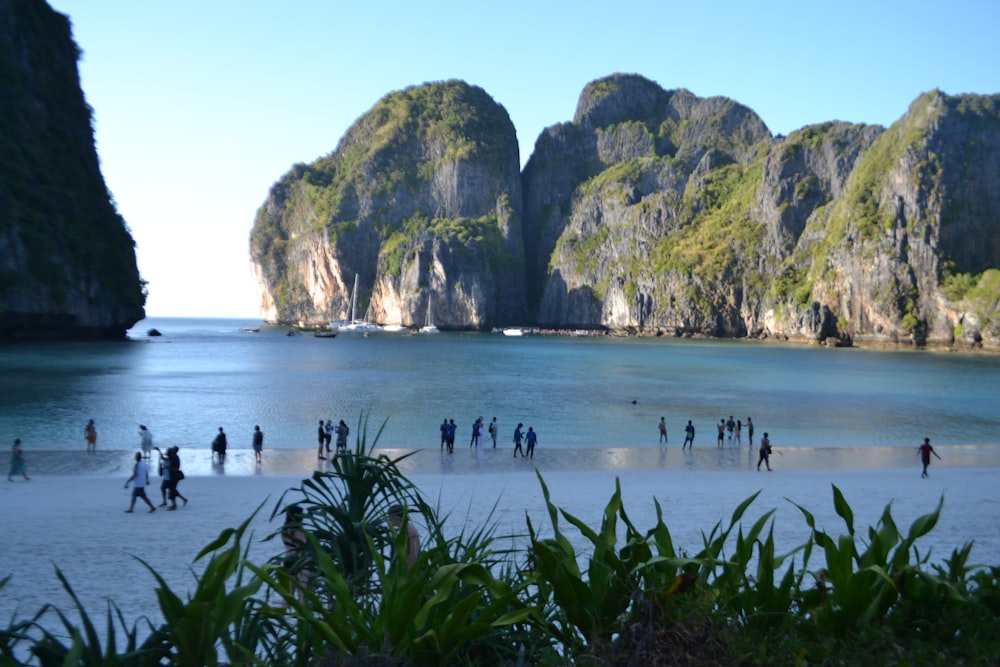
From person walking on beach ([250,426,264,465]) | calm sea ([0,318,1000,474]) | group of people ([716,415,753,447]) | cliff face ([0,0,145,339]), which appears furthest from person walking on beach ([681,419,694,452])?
cliff face ([0,0,145,339])

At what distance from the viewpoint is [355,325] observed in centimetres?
17238

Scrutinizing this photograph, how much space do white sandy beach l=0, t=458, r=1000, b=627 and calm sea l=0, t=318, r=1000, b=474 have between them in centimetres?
337

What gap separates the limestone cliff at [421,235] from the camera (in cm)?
16775

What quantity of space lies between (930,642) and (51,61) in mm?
94556

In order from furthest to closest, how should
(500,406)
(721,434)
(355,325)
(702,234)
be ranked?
(355,325), (702,234), (500,406), (721,434)

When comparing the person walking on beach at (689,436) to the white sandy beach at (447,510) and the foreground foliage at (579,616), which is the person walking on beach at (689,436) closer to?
the white sandy beach at (447,510)

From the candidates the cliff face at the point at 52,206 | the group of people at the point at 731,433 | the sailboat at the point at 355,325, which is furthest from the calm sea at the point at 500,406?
the sailboat at the point at 355,325

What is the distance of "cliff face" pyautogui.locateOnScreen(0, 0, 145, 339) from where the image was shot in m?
62.4

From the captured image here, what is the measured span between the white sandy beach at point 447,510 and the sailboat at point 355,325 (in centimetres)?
14585

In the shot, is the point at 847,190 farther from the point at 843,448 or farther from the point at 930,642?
the point at 930,642

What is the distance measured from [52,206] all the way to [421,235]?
10854cm

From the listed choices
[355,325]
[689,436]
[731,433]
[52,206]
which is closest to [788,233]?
[355,325]

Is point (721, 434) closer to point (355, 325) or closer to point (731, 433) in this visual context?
point (731, 433)

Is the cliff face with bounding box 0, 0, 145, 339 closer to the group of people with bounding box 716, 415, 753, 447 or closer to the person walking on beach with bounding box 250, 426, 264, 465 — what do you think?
the person walking on beach with bounding box 250, 426, 264, 465
